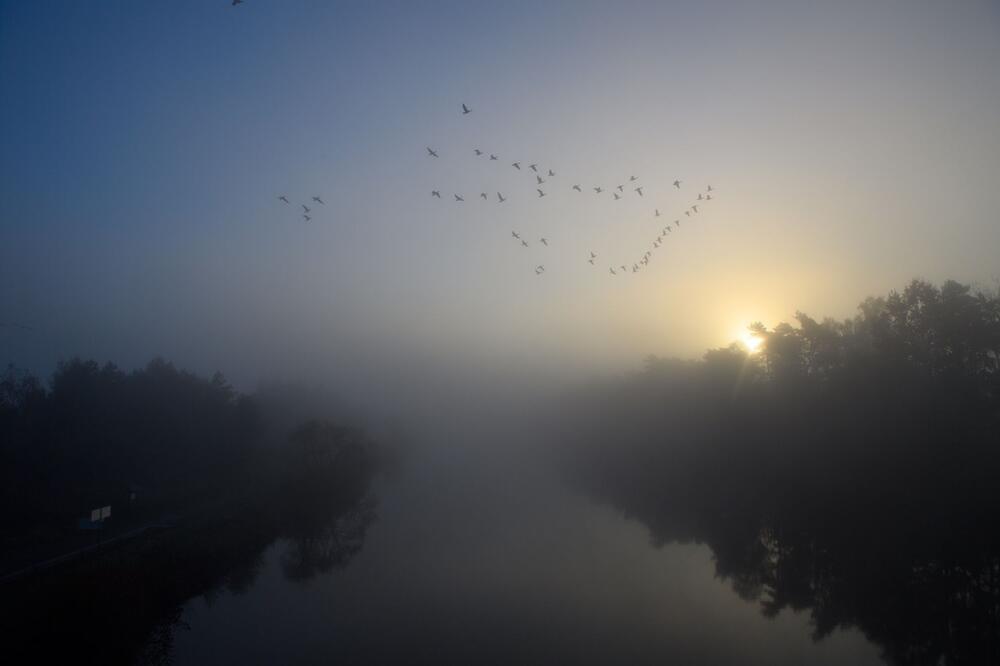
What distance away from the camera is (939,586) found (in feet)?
72.9

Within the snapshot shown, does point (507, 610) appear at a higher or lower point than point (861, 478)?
lower

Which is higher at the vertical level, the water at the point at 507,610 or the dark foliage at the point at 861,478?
the dark foliage at the point at 861,478

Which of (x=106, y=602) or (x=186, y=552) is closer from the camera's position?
(x=106, y=602)

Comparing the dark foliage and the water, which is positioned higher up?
the dark foliage

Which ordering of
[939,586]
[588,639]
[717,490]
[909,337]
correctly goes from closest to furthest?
1. [588,639]
2. [939,586]
3. [909,337]
4. [717,490]

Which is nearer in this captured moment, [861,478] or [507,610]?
[507,610]

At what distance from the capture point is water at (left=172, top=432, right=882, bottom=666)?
60.9 ft

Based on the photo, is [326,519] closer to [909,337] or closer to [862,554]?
[862,554]

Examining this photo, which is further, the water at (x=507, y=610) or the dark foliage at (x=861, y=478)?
the dark foliage at (x=861, y=478)

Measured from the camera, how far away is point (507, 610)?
2248 centimetres

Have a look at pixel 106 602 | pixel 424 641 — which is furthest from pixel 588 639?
pixel 106 602

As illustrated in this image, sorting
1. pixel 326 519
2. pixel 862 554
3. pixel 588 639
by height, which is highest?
pixel 862 554

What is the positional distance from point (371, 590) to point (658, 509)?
26048mm

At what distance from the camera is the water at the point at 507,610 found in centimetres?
1856
